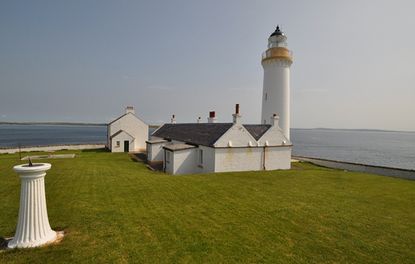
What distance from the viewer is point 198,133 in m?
25.7

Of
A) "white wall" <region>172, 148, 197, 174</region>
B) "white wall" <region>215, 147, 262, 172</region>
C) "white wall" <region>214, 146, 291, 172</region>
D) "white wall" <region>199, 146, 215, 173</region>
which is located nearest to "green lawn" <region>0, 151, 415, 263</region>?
"white wall" <region>199, 146, 215, 173</region>

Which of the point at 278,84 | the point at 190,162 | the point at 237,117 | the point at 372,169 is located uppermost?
the point at 278,84

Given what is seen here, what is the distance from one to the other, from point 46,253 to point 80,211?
122 inches

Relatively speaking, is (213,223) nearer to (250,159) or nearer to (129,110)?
(250,159)

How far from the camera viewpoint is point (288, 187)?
1516 centimetres

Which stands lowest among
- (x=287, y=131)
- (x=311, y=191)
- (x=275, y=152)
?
(x=311, y=191)

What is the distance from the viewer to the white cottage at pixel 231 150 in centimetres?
2093

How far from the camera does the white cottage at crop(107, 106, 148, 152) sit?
35.8 meters

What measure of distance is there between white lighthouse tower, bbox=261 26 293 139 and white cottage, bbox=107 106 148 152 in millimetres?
20592

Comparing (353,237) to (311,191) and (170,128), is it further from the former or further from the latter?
(170,128)

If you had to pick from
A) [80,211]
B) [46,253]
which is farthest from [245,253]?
[80,211]

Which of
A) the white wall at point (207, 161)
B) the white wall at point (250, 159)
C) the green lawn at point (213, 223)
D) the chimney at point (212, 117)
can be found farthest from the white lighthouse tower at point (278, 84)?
the green lawn at point (213, 223)

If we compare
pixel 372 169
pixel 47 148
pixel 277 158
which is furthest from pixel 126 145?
pixel 372 169

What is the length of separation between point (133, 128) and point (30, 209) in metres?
33.7
